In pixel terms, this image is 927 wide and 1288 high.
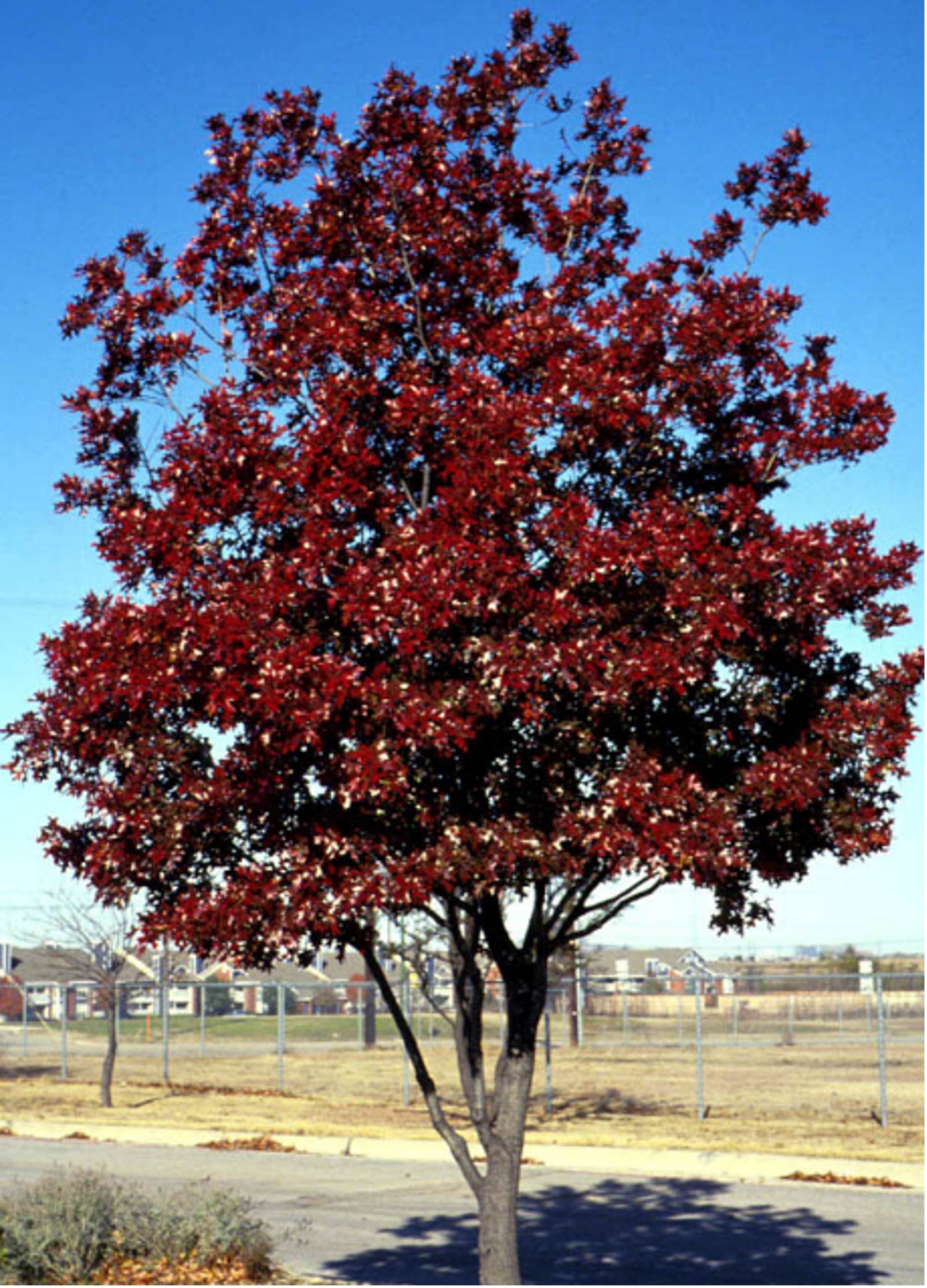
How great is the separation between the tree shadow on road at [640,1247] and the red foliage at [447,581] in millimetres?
4019

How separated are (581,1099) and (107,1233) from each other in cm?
2034

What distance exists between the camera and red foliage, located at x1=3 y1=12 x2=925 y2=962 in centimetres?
774

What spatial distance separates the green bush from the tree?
228cm

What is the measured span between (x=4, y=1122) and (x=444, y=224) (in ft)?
71.4

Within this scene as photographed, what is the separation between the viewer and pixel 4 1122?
26.6 m

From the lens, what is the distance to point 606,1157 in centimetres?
1983

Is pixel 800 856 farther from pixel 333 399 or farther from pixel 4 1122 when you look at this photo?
pixel 4 1122

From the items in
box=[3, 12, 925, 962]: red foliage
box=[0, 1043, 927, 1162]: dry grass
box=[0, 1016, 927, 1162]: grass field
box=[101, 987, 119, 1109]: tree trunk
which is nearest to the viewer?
box=[3, 12, 925, 962]: red foliage

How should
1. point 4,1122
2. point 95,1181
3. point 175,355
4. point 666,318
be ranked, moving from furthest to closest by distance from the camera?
point 4,1122
point 95,1181
point 175,355
point 666,318

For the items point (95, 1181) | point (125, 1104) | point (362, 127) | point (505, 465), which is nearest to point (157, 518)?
point (505, 465)

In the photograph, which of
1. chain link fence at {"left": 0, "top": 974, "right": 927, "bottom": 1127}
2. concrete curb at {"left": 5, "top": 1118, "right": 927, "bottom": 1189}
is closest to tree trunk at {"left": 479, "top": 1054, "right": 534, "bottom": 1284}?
chain link fence at {"left": 0, "top": 974, "right": 927, "bottom": 1127}

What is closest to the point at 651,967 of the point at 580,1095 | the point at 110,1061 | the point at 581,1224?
the point at 580,1095

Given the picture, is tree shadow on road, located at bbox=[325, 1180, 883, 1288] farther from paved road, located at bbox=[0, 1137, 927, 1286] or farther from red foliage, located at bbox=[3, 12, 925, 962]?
red foliage, located at bbox=[3, 12, 925, 962]

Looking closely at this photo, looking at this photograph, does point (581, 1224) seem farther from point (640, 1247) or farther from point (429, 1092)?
point (429, 1092)
